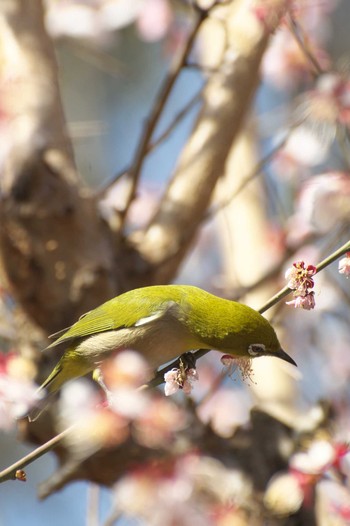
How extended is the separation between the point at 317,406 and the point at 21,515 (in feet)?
8.05

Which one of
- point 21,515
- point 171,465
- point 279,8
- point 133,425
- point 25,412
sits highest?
point 279,8

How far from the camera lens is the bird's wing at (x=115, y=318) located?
1904mm

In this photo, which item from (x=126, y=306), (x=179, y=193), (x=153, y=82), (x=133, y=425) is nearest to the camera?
(x=126, y=306)

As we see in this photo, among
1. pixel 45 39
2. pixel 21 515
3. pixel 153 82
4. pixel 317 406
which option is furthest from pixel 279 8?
pixel 153 82

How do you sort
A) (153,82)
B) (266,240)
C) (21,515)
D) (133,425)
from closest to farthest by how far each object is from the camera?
(133,425) < (266,240) < (21,515) < (153,82)

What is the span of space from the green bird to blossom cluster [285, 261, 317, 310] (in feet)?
0.89

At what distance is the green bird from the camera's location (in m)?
1.71

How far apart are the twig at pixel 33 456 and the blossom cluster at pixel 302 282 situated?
1.41ft

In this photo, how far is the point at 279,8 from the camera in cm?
224

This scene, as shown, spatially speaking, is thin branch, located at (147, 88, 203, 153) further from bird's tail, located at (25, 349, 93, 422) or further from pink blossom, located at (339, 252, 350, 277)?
pink blossom, located at (339, 252, 350, 277)

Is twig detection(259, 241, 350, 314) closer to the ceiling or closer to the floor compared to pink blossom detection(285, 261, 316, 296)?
closer to the ceiling

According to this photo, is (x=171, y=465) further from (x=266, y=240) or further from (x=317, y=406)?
(x=266, y=240)

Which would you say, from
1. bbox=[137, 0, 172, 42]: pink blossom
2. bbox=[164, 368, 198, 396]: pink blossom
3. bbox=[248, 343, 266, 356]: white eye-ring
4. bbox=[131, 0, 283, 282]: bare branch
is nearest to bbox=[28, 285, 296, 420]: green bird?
bbox=[248, 343, 266, 356]: white eye-ring

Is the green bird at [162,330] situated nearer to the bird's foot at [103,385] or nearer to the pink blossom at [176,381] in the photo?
the bird's foot at [103,385]
